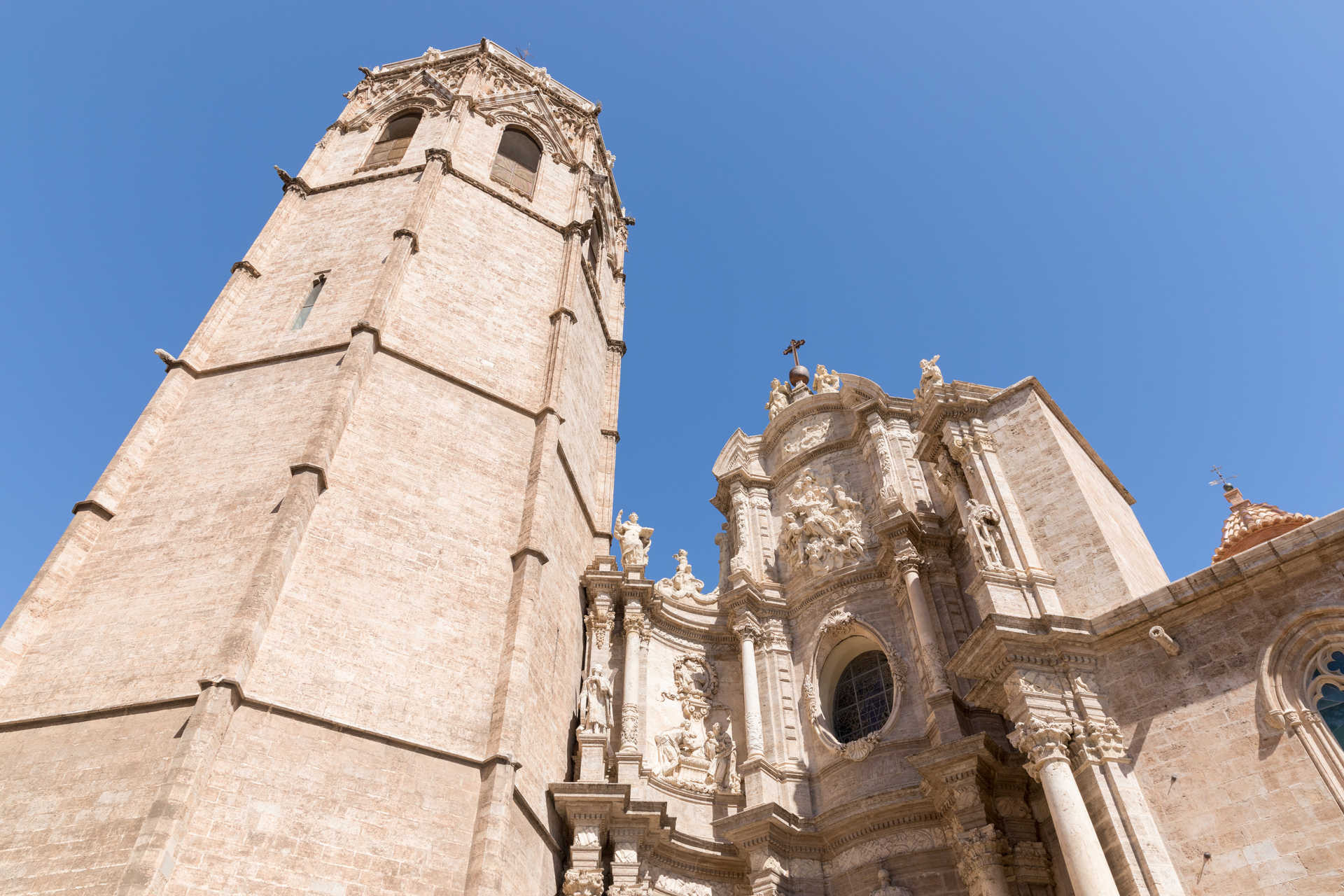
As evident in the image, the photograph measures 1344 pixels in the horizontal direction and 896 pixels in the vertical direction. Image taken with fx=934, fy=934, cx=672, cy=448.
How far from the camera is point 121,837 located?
33.4 feet

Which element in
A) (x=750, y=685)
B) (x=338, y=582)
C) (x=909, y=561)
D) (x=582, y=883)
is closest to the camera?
(x=582, y=883)

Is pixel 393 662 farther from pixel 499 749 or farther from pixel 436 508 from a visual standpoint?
pixel 436 508

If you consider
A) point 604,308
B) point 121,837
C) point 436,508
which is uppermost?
point 604,308

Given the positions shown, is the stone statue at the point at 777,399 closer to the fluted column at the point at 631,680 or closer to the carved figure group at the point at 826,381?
the carved figure group at the point at 826,381

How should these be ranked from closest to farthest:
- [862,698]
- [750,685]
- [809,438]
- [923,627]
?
[923,627]
[862,698]
[750,685]
[809,438]

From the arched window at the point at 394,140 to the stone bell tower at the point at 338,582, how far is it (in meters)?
1.22

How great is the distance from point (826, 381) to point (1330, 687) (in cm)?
1299

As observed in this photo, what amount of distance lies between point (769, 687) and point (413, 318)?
31.7 ft

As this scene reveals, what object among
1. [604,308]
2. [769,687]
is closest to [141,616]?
[769,687]

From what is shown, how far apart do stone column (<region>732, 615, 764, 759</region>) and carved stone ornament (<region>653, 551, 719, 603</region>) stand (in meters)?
1.37

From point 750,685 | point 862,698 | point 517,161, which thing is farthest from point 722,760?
point 517,161

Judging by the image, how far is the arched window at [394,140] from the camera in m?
23.3

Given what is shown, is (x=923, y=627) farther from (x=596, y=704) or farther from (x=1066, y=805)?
(x=596, y=704)

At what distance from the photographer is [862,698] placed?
53.3 feet
